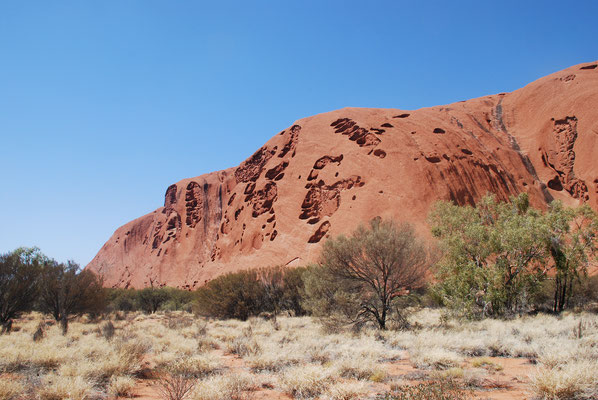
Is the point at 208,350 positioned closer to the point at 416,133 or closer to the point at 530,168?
the point at 416,133

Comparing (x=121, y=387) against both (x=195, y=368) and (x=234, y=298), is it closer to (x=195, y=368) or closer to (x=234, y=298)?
(x=195, y=368)

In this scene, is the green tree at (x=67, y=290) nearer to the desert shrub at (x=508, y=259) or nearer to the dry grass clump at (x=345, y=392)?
the dry grass clump at (x=345, y=392)

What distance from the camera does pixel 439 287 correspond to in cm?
1556

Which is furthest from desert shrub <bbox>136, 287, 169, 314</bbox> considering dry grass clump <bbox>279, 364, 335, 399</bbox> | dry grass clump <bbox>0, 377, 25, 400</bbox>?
dry grass clump <bbox>279, 364, 335, 399</bbox>

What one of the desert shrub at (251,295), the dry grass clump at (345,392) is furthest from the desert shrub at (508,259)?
the dry grass clump at (345,392)

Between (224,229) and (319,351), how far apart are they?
40.1 m

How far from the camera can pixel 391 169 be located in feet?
112

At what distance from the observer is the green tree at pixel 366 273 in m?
13.2

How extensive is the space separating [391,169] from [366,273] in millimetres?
22132

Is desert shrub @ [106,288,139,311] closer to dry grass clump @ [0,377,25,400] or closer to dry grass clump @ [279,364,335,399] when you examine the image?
dry grass clump @ [0,377,25,400]

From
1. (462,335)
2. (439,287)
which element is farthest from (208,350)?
(439,287)

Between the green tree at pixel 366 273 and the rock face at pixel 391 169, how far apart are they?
631 inches

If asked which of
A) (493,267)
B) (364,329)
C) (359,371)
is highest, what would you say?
(493,267)

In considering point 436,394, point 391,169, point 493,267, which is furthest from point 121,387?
point 391,169
